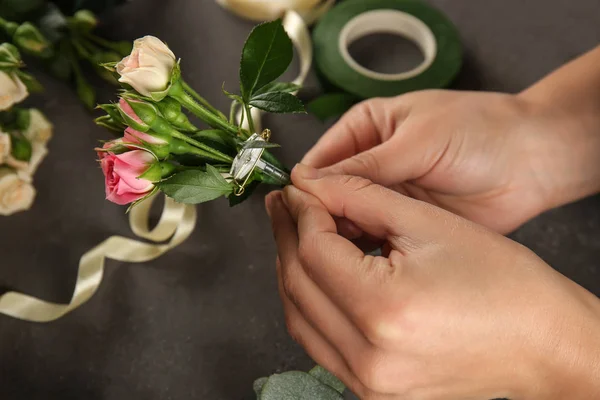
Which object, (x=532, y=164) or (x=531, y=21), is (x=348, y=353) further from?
(x=531, y=21)

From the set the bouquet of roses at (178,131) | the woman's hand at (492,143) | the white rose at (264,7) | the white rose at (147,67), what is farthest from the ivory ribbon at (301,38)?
the white rose at (147,67)

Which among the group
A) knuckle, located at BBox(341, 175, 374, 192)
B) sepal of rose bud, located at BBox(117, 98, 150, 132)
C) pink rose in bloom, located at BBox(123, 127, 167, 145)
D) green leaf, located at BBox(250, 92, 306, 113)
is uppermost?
sepal of rose bud, located at BBox(117, 98, 150, 132)

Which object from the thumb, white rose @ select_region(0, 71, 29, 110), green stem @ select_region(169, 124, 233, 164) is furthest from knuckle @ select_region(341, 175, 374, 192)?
white rose @ select_region(0, 71, 29, 110)

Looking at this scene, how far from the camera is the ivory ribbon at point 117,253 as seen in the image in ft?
2.05

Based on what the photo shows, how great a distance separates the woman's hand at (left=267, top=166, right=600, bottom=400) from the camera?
1.34 feet

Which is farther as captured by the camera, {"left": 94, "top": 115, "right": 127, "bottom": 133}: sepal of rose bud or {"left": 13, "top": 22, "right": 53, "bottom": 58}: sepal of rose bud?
{"left": 13, "top": 22, "right": 53, "bottom": 58}: sepal of rose bud

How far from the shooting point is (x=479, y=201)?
2.10ft

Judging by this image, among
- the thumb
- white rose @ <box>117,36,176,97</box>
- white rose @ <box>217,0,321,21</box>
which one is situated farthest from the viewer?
white rose @ <box>217,0,321,21</box>

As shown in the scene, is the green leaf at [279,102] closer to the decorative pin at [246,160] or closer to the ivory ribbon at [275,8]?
the decorative pin at [246,160]

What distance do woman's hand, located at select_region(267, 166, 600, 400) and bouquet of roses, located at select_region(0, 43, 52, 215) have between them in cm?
34

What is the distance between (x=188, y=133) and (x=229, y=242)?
249 millimetres

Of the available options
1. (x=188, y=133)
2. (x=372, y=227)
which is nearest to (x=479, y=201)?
(x=372, y=227)

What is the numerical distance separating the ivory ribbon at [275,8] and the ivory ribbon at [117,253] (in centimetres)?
32

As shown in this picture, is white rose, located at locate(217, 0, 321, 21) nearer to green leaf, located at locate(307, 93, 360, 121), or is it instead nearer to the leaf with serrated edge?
green leaf, located at locate(307, 93, 360, 121)
